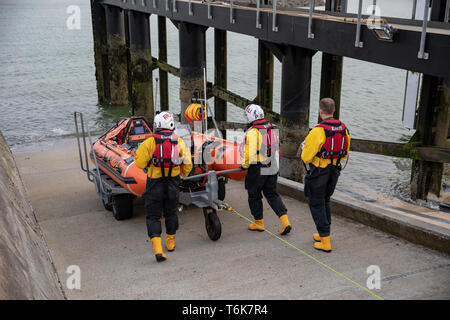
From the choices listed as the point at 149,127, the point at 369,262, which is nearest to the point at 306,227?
the point at 369,262

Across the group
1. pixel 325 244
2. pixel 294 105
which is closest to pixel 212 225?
pixel 325 244

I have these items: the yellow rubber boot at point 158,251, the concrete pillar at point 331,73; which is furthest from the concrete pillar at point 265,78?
the yellow rubber boot at point 158,251

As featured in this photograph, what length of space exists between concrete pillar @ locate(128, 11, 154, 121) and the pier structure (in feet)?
0.78

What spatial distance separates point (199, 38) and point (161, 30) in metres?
3.88

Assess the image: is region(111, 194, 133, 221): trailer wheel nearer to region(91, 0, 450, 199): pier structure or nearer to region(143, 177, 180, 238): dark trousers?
region(143, 177, 180, 238): dark trousers

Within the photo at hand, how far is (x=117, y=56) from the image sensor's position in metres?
17.3

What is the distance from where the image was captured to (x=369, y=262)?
489cm

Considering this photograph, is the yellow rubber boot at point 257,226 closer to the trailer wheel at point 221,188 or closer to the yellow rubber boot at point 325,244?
the yellow rubber boot at point 325,244

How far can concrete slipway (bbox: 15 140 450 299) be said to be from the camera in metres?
4.43

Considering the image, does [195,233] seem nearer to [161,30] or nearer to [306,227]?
[306,227]

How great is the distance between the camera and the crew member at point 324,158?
495 cm

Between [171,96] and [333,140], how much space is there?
1872 centimetres

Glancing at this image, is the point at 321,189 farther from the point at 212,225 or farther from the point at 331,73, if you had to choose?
the point at 331,73
